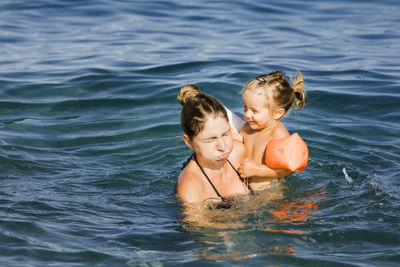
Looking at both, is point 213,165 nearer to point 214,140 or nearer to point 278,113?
point 214,140

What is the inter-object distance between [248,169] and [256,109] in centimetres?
60

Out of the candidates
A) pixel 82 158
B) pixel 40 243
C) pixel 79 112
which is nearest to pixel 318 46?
pixel 79 112

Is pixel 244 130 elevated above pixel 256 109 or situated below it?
below

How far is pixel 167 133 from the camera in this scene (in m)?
8.59


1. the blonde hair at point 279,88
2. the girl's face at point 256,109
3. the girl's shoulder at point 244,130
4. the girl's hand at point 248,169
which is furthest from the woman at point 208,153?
the blonde hair at point 279,88

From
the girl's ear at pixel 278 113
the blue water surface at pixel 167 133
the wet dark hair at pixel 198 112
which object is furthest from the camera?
the girl's ear at pixel 278 113

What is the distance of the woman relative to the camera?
5.13 meters

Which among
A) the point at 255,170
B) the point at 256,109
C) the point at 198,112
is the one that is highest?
the point at 198,112

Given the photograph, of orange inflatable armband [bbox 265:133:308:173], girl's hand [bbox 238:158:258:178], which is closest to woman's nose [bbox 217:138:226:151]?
girl's hand [bbox 238:158:258:178]

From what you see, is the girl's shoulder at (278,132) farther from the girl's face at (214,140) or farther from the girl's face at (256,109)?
the girl's face at (214,140)

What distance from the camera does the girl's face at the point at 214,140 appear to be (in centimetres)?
513

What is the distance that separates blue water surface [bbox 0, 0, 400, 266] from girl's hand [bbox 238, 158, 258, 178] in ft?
1.09

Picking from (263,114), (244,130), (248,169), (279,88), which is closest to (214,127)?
(248,169)

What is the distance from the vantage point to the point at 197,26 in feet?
51.6
